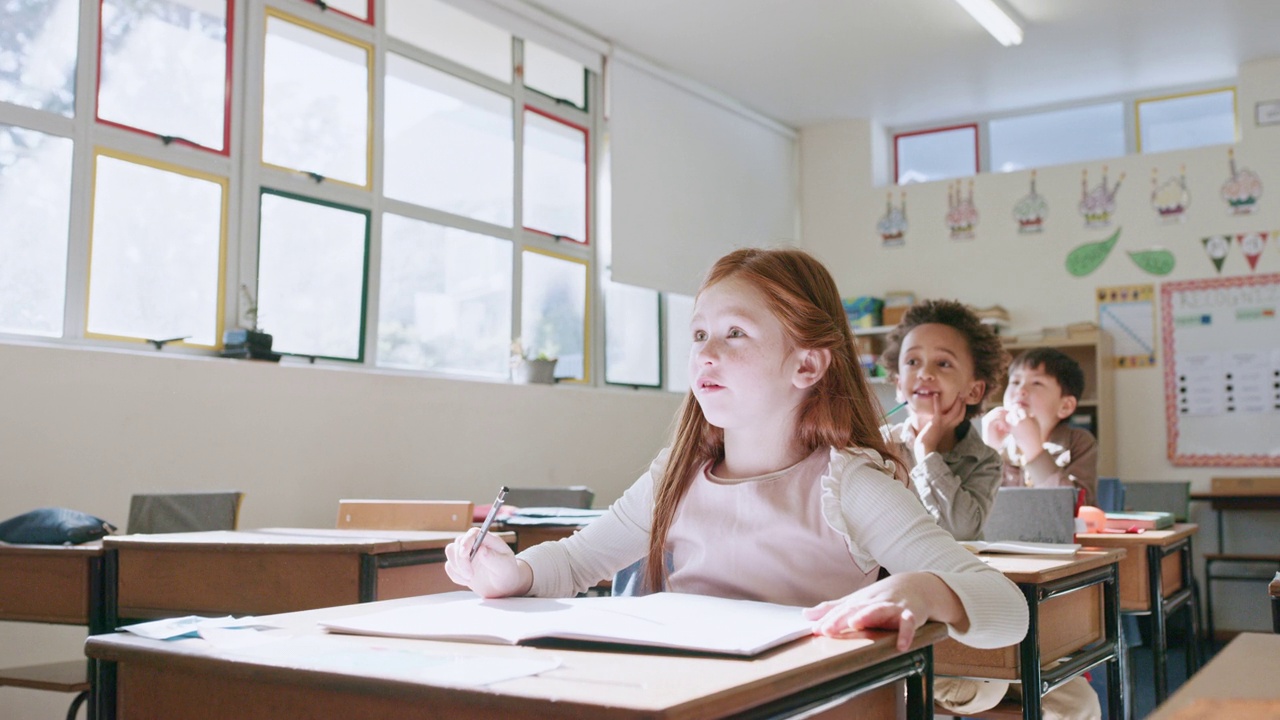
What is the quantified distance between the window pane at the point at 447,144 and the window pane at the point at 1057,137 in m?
3.43

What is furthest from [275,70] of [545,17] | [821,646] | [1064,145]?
[1064,145]

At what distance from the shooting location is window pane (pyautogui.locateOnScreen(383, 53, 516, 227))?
499cm

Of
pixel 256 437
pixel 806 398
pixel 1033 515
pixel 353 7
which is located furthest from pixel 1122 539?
pixel 353 7

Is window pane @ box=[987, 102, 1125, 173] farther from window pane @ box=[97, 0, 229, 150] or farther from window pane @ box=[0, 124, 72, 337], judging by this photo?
window pane @ box=[0, 124, 72, 337]

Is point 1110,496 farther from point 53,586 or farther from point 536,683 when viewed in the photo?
point 536,683

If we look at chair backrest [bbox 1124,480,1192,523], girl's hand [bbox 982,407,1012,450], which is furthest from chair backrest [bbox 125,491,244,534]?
chair backrest [bbox 1124,480,1192,523]

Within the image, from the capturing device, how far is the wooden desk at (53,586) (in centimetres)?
233

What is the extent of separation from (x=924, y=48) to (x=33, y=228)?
15.0 ft

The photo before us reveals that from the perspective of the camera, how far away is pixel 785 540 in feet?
4.28

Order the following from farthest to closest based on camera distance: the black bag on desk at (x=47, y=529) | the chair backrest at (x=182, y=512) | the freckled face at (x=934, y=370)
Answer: the chair backrest at (x=182, y=512) < the black bag on desk at (x=47, y=529) < the freckled face at (x=934, y=370)

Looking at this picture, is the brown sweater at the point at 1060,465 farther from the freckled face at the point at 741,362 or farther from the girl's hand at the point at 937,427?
the freckled face at the point at 741,362

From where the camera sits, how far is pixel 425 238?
5.06m

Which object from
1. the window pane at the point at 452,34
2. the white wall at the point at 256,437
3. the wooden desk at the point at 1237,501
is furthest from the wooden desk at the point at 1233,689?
the wooden desk at the point at 1237,501

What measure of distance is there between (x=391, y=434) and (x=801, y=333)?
3.38 metres
